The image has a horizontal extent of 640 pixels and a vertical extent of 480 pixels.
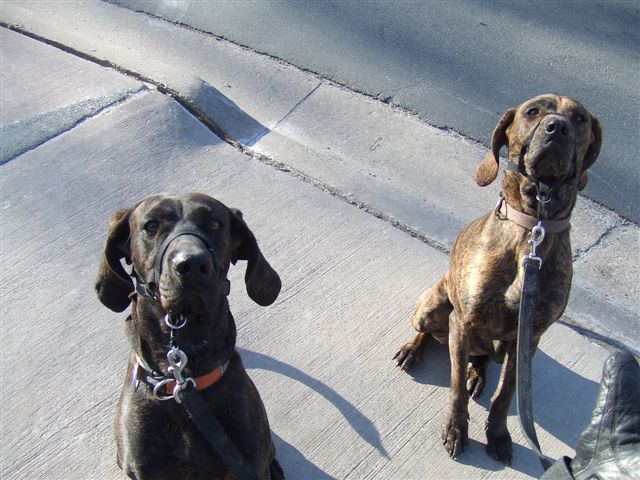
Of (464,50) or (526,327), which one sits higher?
(526,327)

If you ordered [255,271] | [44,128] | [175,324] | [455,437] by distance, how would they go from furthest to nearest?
[44,128]
[455,437]
[255,271]
[175,324]

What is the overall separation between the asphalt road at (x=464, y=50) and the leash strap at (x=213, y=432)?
159 inches

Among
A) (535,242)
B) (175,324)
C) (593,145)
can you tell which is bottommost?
(175,324)

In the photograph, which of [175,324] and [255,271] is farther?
[255,271]

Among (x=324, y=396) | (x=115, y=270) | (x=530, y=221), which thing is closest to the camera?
(x=115, y=270)

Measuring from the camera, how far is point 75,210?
16.5 feet

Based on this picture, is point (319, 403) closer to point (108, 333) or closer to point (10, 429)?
point (108, 333)

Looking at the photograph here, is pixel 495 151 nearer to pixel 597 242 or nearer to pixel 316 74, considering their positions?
pixel 597 242

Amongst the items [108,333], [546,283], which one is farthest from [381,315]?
[108,333]

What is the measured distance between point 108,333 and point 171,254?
5.69 feet

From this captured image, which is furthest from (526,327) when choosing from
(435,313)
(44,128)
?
(44,128)

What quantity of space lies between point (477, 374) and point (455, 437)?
1.59 feet

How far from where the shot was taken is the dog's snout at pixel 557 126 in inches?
134

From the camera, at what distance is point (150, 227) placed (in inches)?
117
